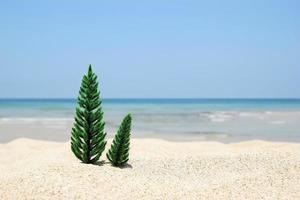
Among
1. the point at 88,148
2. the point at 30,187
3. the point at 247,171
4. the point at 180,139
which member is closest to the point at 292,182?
the point at 247,171

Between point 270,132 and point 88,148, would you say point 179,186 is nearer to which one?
point 88,148

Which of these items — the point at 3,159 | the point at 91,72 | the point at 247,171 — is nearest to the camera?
the point at 91,72

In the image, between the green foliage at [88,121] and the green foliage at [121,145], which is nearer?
the green foliage at [88,121]

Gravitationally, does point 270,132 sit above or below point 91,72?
below

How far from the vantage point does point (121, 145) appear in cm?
1386

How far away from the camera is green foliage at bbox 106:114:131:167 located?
1375cm

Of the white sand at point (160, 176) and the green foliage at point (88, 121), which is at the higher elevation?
the green foliage at point (88, 121)

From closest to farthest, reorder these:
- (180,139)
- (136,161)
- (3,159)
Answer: (136,161) → (3,159) → (180,139)

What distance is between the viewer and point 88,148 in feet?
44.7

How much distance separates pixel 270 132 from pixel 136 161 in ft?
52.8

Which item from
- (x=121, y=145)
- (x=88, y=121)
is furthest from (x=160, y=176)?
(x=88, y=121)

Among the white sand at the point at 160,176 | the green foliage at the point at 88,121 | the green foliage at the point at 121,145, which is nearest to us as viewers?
the white sand at the point at 160,176

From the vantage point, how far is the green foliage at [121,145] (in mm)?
13750

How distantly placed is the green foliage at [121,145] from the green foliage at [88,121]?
0.46m
